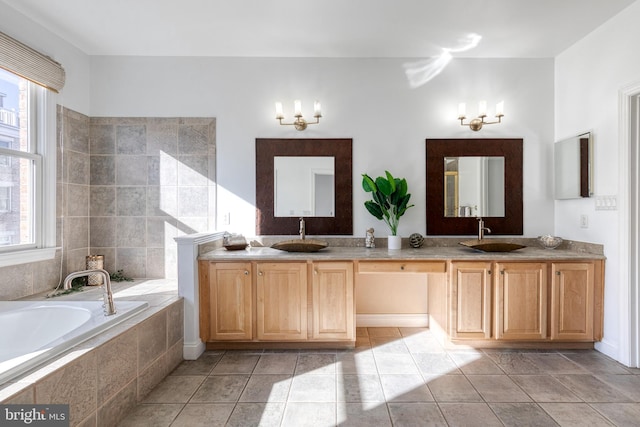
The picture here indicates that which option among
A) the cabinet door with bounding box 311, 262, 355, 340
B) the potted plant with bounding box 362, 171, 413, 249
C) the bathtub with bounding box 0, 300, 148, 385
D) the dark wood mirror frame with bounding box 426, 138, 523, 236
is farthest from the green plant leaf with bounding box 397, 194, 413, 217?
the bathtub with bounding box 0, 300, 148, 385

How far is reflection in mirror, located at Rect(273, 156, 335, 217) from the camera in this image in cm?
316

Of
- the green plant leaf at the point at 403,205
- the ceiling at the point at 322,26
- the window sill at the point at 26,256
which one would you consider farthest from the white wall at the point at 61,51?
the green plant leaf at the point at 403,205

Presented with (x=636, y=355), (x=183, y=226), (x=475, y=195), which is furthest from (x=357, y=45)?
(x=636, y=355)

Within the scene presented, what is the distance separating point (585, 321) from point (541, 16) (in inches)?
95.2

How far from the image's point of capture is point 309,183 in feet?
10.4

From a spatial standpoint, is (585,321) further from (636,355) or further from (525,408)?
(525,408)

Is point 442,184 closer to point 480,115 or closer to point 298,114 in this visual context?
point 480,115

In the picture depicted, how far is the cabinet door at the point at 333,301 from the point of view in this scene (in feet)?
8.61

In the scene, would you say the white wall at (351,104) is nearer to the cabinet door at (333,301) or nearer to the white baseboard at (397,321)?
the cabinet door at (333,301)

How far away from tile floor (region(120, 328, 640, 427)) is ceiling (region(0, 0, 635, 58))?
2646 mm

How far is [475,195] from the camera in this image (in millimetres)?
3154

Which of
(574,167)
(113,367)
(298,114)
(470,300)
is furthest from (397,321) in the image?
(113,367)

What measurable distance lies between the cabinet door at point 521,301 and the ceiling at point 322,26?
6.36 ft

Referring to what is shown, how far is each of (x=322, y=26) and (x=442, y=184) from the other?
70.2 inches
